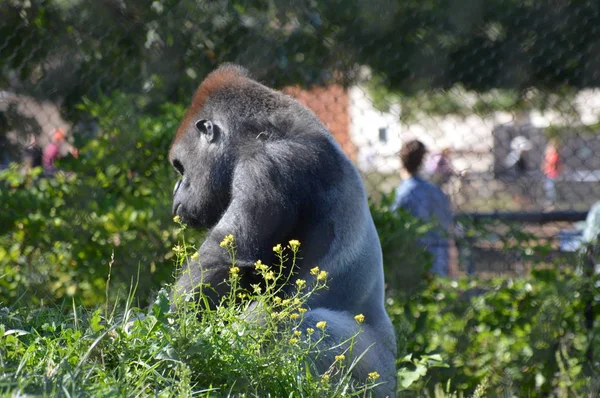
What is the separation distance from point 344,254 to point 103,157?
200cm

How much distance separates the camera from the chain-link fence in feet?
16.1

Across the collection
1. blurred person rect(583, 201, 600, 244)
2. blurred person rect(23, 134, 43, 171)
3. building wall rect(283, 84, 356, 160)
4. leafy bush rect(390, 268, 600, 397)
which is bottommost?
blurred person rect(23, 134, 43, 171)

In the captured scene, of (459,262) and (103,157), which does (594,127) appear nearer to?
(459,262)

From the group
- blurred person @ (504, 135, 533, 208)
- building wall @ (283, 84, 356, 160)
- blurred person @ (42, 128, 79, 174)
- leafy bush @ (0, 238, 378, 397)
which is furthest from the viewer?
blurred person @ (504, 135, 533, 208)

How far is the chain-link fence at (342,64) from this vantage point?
16.1 feet

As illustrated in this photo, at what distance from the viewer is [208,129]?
339 centimetres

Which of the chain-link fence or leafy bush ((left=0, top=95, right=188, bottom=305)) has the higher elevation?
the chain-link fence

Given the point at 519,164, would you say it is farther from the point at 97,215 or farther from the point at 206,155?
the point at 206,155

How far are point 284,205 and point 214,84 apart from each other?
809 millimetres

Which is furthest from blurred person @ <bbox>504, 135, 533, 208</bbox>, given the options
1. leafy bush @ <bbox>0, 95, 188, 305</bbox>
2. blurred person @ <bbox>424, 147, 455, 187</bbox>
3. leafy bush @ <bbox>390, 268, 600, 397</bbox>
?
leafy bush @ <bbox>0, 95, 188, 305</bbox>

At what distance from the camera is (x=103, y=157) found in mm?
4574

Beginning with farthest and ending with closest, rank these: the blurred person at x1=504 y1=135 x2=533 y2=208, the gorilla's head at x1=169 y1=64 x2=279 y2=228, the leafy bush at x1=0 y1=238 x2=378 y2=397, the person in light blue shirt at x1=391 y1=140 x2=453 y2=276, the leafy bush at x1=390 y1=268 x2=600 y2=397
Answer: the blurred person at x1=504 y1=135 x2=533 y2=208 < the person in light blue shirt at x1=391 y1=140 x2=453 y2=276 < the leafy bush at x1=390 y1=268 x2=600 y2=397 < the gorilla's head at x1=169 y1=64 x2=279 y2=228 < the leafy bush at x1=0 y1=238 x2=378 y2=397

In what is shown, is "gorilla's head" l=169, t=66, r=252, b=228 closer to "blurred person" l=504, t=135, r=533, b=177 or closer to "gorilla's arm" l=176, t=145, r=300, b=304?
"gorilla's arm" l=176, t=145, r=300, b=304

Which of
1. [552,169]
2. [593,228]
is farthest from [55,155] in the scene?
[552,169]
